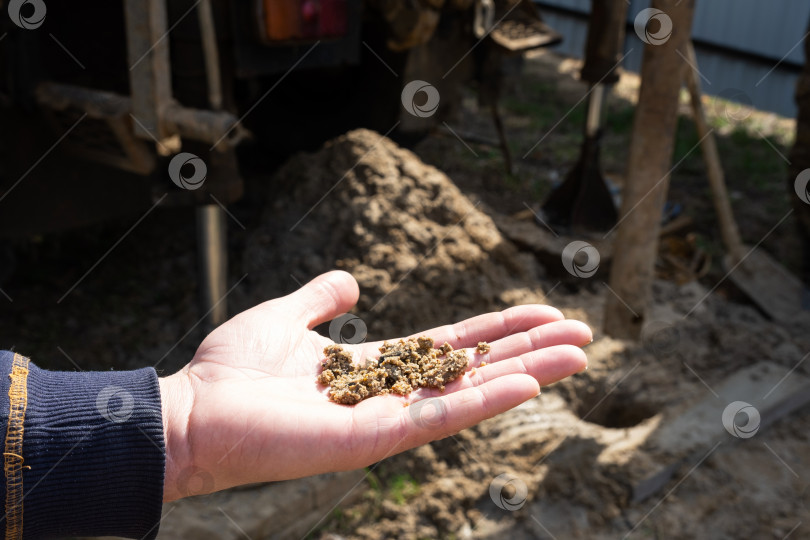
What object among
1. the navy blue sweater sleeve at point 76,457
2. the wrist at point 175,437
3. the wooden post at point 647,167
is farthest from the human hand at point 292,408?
the wooden post at point 647,167

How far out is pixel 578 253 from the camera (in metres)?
3.79

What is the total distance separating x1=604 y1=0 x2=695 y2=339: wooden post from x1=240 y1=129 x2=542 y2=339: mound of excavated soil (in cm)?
38

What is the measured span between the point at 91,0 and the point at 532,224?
7.76 feet

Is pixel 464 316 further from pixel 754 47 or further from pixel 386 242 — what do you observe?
pixel 754 47

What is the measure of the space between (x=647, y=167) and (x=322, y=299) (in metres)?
1.62

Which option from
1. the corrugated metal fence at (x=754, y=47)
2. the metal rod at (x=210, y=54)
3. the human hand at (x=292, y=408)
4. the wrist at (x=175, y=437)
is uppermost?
the corrugated metal fence at (x=754, y=47)

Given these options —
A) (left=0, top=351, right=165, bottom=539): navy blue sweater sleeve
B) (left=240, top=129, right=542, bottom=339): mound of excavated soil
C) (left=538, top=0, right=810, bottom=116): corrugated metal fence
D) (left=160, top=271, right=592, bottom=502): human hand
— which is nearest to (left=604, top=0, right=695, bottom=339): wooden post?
(left=240, top=129, right=542, bottom=339): mound of excavated soil

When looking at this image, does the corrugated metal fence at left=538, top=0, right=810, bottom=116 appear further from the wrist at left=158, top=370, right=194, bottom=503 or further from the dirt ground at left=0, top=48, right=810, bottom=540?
the wrist at left=158, top=370, right=194, bottom=503

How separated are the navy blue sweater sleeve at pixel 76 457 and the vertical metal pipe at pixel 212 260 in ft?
4.59

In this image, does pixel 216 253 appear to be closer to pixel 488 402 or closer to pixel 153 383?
pixel 153 383

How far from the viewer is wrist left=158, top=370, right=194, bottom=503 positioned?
4.95 ft

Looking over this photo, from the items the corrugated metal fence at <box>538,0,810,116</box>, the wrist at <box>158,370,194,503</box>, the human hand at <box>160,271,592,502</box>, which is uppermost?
the corrugated metal fence at <box>538,0,810,116</box>

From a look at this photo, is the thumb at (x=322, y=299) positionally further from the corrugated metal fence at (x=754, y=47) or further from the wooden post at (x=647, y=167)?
the corrugated metal fence at (x=754, y=47)

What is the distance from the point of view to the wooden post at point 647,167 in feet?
9.30
